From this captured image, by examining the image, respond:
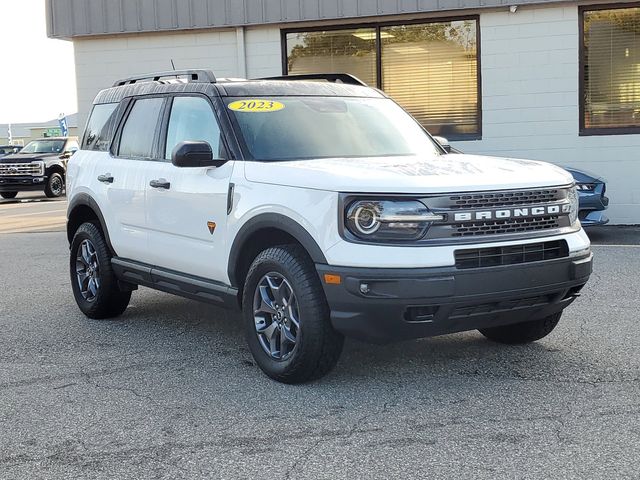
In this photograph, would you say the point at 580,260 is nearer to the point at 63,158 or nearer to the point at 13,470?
the point at 13,470

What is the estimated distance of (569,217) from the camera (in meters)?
5.00

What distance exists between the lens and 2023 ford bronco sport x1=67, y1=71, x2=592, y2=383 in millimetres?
4469

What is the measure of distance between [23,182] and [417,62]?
1334 cm

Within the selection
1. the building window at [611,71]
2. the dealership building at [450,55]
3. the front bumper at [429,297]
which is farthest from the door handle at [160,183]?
the building window at [611,71]

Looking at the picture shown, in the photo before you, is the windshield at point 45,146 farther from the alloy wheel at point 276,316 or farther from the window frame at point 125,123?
the alloy wheel at point 276,316

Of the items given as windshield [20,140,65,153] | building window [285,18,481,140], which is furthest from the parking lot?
windshield [20,140,65,153]

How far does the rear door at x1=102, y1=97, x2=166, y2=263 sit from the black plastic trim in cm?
8

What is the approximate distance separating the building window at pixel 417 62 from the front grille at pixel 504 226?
28.9 feet

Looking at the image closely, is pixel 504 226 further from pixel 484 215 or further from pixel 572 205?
pixel 572 205

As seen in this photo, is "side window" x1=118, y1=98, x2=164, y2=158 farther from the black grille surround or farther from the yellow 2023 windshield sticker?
the black grille surround

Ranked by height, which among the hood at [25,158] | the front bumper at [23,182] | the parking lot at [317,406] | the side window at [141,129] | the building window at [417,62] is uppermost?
the building window at [417,62]

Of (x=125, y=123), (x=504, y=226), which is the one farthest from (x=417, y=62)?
(x=504, y=226)

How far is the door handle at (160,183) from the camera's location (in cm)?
583

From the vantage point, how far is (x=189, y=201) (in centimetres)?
564
